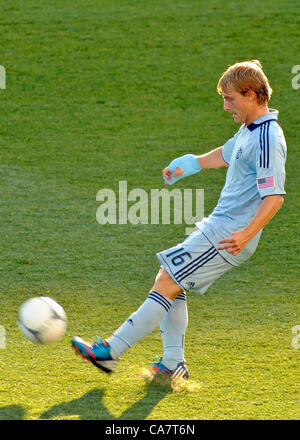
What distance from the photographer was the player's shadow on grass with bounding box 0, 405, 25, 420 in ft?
11.7

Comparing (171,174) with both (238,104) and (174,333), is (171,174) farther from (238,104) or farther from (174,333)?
(174,333)

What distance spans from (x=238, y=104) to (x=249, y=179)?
395 mm

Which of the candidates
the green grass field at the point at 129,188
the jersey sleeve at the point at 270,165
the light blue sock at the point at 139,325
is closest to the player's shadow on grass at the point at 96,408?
the green grass field at the point at 129,188

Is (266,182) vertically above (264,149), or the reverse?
(264,149)

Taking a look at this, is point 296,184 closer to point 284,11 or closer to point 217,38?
point 217,38

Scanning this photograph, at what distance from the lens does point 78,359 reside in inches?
171

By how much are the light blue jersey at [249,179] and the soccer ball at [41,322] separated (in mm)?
960

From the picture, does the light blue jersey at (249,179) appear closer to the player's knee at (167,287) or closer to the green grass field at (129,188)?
the player's knee at (167,287)

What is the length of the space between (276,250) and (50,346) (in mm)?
2374

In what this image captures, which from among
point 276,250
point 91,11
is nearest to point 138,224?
point 276,250

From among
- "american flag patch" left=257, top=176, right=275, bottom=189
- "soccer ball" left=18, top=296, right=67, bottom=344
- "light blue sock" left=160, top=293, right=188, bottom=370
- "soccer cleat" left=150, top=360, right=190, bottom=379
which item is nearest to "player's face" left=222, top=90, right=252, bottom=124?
"american flag patch" left=257, top=176, right=275, bottom=189

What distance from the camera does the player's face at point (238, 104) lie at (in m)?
3.81

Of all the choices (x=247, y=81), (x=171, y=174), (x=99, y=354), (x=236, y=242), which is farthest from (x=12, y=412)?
(x=247, y=81)

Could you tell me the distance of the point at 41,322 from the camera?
4.05 meters
